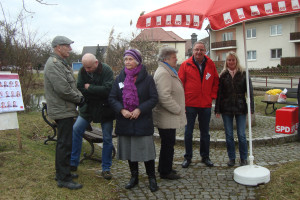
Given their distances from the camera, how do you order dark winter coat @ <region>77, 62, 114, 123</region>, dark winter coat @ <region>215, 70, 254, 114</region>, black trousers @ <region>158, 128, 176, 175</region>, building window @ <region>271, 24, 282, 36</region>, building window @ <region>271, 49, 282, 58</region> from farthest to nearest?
building window @ <region>271, 49, 282, 58</region> → building window @ <region>271, 24, 282, 36</region> → dark winter coat @ <region>215, 70, 254, 114</region> → dark winter coat @ <region>77, 62, 114, 123</region> → black trousers @ <region>158, 128, 176, 175</region>

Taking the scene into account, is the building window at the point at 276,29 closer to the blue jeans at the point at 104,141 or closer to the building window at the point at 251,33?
the building window at the point at 251,33

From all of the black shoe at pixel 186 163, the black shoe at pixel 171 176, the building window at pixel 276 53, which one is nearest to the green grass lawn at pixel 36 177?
the black shoe at pixel 171 176

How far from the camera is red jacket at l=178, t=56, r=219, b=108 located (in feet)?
15.4

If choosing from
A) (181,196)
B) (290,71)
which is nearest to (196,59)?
(181,196)

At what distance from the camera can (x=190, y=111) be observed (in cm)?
477

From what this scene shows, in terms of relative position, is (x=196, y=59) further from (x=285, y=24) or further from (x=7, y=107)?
(x=285, y=24)

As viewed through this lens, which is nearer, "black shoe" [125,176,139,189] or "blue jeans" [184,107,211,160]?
"black shoe" [125,176,139,189]

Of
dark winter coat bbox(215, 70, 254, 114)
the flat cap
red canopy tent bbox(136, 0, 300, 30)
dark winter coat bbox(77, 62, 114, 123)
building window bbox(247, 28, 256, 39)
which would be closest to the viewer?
red canopy tent bbox(136, 0, 300, 30)

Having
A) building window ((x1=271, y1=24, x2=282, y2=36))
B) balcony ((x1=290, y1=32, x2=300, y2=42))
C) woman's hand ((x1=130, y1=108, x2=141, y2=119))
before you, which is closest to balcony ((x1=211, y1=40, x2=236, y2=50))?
building window ((x1=271, y1=24, x2=282, y2=36))

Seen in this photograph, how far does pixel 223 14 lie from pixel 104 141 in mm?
2509

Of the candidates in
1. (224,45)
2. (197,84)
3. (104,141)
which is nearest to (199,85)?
(197,84)

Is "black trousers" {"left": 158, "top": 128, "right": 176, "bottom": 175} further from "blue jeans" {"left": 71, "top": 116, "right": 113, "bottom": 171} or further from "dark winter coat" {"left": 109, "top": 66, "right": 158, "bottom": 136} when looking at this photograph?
"blue jeans" {"left": 71, "top": 116, "right": 113, "bottom": 171}

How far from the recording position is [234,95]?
470cm

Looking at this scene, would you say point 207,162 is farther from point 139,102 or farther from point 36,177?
point 36,177
